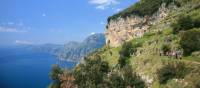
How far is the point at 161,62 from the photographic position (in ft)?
203

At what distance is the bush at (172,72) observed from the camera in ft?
172

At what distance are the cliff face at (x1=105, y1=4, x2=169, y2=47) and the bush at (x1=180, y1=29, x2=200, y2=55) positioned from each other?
47.8 metres

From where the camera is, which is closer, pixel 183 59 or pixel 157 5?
pixel 183 59

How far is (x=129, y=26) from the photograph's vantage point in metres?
134

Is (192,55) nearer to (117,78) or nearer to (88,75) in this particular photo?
Answer: (117,78)

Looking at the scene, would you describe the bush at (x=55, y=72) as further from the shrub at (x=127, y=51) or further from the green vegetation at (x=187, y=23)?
the green vegetation at (x=187, y=23)

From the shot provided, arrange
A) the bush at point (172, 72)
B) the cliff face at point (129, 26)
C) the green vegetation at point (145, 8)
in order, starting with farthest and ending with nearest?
the green vegetation at point (145, 8) < the cliff face at point (129, 26) < the bush at point (172, 72)

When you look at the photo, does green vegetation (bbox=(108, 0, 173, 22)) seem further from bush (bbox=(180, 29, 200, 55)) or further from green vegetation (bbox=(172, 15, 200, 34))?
bush (bbox=(180, 29, 200, 55))

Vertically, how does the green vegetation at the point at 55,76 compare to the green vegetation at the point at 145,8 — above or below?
below

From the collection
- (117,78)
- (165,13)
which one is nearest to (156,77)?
(117,78)

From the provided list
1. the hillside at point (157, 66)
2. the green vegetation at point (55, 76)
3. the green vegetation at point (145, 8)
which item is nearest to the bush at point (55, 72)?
the green vegetation at point (55, 76)

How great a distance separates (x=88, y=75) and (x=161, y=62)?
1427cm

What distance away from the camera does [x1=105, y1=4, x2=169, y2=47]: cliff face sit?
121 metres

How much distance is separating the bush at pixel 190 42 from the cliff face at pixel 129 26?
47.8 meters
